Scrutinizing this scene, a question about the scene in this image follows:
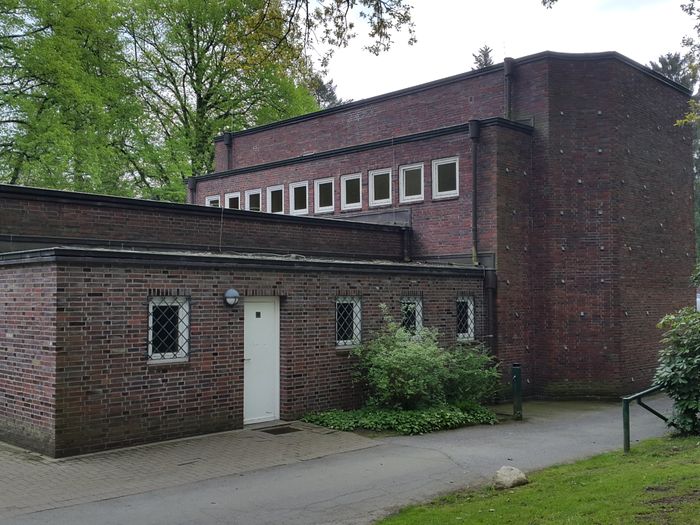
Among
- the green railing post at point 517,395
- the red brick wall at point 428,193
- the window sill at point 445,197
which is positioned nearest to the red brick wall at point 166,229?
the red brick wall at point 428,193

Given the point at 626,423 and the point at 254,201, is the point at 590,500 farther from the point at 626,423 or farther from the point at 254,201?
the point at 254,201

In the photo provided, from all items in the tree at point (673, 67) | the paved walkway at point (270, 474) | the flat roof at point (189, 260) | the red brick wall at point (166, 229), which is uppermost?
the tree at point (673, 67)

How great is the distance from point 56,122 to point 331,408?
20950 millimetres

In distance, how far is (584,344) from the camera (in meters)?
18.1

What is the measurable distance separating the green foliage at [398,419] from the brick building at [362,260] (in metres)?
0.54

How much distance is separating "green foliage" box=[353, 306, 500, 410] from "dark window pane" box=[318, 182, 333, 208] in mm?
7334

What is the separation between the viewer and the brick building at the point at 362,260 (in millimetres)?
10969

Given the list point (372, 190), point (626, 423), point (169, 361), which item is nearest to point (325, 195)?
point (372, 190)

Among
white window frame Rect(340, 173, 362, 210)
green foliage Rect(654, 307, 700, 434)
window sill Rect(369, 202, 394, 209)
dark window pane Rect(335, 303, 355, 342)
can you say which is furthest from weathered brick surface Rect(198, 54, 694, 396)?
green foliage Rect(654, 307, 700, 434)

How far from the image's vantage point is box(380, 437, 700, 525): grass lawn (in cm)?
677

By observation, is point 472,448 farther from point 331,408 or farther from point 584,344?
point 584,344

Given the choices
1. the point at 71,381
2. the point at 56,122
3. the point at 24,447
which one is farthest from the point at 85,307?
the point at 56,122

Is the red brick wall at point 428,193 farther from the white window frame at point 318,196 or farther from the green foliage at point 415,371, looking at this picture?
the green foliage at point 415,371

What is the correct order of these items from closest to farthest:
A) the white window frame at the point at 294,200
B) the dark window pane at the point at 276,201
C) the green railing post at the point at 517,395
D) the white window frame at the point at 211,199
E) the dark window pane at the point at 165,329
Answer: the dark window pane at the point at 165,329 < the green railing post at the point at 517,395 < the white window frame at the point at 294,200 < the dark window pane at the point at 276,201 < the white window frame at the point at 211,199
